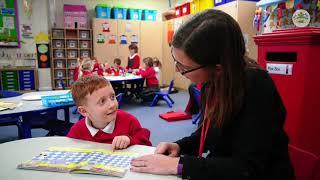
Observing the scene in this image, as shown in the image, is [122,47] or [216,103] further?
[122,47]

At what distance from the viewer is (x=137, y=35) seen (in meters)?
8.28

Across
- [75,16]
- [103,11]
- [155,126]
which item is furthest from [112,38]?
[155,126]

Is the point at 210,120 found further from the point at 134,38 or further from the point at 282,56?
the point at 134,38

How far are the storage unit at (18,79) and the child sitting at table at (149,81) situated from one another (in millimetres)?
3474

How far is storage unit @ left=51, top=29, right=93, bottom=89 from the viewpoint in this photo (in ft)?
25.4

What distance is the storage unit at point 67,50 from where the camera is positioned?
775 cm

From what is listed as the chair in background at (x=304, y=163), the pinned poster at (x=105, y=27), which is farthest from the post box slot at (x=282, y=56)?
the pinned poster at (x=105, y=27)

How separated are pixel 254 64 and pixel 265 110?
0.61 feet

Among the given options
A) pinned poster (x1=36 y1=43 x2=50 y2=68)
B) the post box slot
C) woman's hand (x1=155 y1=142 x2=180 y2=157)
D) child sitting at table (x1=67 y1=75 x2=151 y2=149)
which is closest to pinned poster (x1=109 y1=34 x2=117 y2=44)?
pinned poster (x1=36 y1=43 x2=50 y2=68)

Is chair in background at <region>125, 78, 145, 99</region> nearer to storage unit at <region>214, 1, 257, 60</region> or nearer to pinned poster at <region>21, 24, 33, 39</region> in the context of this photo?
storage unit at <region>214, 1, 257, 60</region>

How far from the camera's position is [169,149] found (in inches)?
44.1

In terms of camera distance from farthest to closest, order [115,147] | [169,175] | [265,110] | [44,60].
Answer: [44,60], [115,147], [169,175], [265,110]

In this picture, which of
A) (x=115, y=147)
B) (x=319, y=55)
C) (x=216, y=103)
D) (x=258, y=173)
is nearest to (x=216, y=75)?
(x=216, y=103)

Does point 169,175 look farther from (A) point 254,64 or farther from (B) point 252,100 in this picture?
(A) point 254,64
